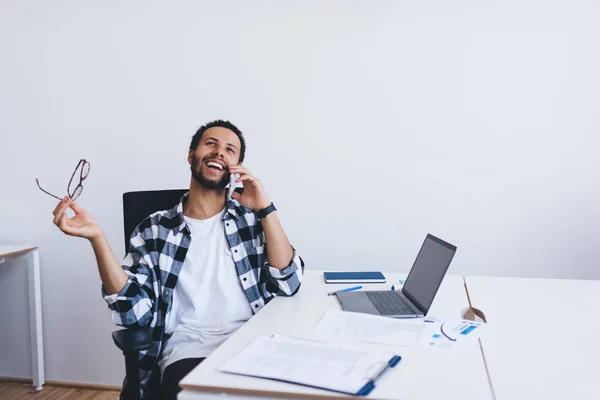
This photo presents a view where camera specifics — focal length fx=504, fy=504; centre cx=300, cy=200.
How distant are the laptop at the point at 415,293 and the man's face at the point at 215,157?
0.57 m

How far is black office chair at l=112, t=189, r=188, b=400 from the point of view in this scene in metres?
1.33

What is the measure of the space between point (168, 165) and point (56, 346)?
→ 120 cm

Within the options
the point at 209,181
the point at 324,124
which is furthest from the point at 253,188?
the point at 324,124

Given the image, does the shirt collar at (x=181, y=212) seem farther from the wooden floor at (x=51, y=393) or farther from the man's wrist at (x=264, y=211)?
the wooden floor at (x=51, y=393)

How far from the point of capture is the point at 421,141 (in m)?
2.41

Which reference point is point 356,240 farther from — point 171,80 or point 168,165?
point 171,80

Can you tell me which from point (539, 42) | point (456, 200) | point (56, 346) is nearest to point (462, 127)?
point (456, 200)

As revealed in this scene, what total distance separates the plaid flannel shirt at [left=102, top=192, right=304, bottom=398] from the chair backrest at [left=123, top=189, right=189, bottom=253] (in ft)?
0.17

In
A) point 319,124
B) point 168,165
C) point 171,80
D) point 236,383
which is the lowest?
point 236,383

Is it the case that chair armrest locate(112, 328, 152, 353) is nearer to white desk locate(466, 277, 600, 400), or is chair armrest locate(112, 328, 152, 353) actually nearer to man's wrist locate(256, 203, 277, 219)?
man's wrist locate(256, 203, 277, 219)

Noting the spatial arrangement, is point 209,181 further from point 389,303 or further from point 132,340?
point 389,303

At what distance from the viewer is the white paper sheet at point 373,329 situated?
1.23 meters

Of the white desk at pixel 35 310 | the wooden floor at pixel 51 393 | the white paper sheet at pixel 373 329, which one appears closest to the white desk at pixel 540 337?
the white paper sheet at pixel 373 329

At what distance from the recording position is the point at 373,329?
1302 millimetres
